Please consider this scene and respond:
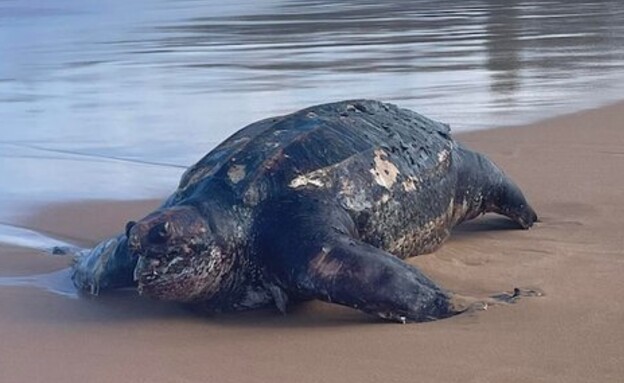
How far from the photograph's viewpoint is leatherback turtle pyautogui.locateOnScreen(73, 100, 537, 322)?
12.5 ft

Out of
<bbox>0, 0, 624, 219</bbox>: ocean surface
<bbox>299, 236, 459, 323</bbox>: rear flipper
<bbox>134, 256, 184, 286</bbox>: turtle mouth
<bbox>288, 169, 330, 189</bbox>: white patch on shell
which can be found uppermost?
<bbox>288, 169, 330, 189</bbox>: white patch on shell

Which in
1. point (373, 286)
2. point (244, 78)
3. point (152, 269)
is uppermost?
point (152, 269)

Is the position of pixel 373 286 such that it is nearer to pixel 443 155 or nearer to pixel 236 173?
pixel 236 173

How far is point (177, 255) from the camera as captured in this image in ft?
12.5

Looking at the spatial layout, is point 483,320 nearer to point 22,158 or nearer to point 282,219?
point 282,219

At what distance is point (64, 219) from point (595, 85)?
552 centimetres

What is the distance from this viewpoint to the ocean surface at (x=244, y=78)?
7652mm

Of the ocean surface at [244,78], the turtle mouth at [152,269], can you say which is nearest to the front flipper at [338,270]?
the turtle mouth at [152,269]

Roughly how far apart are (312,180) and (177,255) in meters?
0.70

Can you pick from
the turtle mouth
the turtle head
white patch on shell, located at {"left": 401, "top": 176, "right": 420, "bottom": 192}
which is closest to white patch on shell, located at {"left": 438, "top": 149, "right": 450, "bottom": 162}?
white patch on shell, located at {"left": 401, "top": 176, "right": 420, "bottom": 192}

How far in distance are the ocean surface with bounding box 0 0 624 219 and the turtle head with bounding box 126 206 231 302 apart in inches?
87.6

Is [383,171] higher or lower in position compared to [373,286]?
higher

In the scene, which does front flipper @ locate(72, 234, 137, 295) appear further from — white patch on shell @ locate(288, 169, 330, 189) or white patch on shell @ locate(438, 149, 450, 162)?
white patch on shell @ locate(438, 149, 450, 162)

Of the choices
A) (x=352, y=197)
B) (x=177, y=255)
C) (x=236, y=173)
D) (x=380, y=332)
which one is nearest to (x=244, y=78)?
(x=352, y=197)
